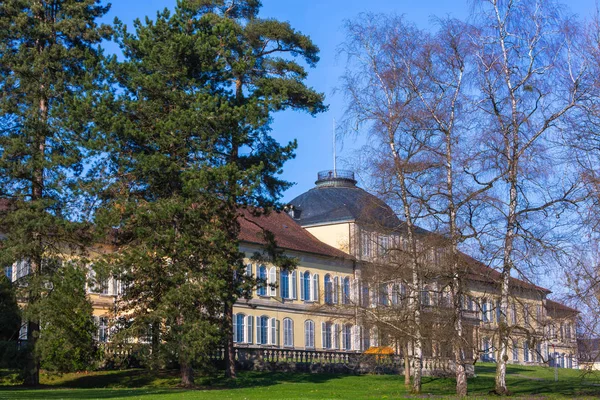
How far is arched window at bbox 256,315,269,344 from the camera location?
5131 centimetres

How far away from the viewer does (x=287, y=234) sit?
182 feet

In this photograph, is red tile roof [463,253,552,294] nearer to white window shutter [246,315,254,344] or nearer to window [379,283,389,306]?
window [379,283,389,306]

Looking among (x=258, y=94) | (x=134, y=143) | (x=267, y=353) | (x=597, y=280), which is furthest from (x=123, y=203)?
(x=597, y=280)

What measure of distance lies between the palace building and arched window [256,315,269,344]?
2.5 inches

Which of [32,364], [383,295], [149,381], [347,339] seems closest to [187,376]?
[149,381]

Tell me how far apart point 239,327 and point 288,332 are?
4.78 metres

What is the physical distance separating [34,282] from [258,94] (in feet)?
34.6

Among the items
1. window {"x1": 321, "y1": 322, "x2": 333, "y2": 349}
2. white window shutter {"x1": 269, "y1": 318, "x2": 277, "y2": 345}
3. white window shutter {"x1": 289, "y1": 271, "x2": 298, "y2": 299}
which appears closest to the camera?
white window shutter {"x1": 269, "y1": 318, "x2": 277, "y2": 345}

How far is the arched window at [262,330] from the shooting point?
168 feet

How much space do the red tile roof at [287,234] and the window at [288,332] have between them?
473cm

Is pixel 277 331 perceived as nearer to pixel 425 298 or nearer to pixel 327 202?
pixel 327 202

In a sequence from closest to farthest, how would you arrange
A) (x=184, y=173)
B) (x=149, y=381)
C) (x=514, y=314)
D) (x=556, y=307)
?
(x=556, y=307) → (x=514, y=314) → (x=184, y=173) → (x=149, y=381)

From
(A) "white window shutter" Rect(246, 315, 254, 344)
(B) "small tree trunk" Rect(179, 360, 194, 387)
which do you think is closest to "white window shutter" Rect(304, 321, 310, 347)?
(A) "white window shutter" Rect(246, 315, 254, 344)

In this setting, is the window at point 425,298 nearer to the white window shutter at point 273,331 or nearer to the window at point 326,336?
the white window shutter at point 273,331
